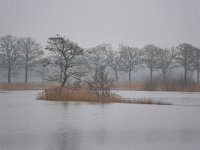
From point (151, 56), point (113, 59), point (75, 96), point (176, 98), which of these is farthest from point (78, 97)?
point (113, 59)

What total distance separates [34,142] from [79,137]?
1.80 metres

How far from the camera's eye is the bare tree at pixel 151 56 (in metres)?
86.7

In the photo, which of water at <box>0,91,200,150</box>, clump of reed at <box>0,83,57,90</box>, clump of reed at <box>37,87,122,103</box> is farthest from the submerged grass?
clump of reed at <box>0,83,57,90</box>

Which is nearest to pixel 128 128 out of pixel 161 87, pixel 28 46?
pixel 161 87

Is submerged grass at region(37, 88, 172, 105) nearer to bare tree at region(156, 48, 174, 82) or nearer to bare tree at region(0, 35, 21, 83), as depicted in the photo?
bare tree at region(0, 35, 21, 83)

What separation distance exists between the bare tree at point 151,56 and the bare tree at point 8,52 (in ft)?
81.6

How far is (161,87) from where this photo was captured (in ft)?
201

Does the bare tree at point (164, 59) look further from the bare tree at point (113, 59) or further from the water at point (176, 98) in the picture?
the water at point (176, 98)

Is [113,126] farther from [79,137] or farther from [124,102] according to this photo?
[124,102]

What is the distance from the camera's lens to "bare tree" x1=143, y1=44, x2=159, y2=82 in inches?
3413

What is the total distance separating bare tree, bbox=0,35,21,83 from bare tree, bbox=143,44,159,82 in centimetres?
2488

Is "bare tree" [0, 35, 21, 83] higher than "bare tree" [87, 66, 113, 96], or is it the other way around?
"bare tree" [0, 35, 21, 83]

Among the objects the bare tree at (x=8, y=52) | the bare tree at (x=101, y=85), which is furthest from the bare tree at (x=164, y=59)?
the bare tree at (x=101, y=85)

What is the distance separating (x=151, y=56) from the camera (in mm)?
88812
